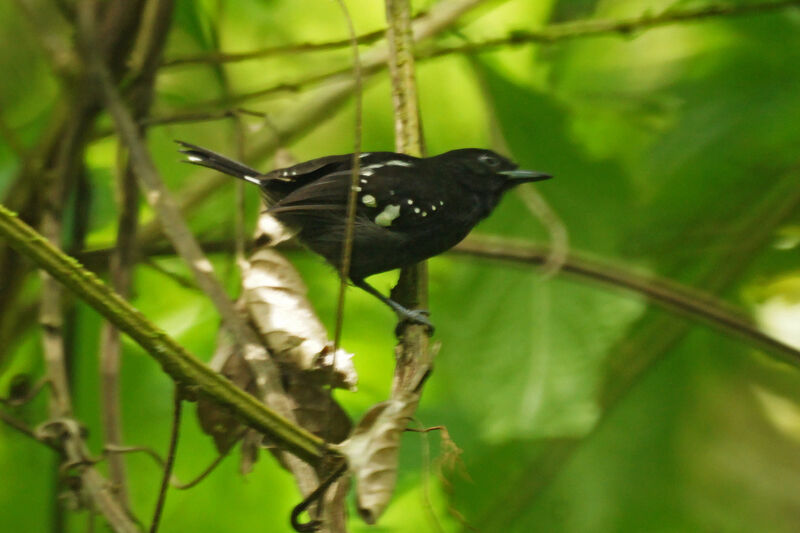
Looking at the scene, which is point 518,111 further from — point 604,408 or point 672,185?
point 604,408

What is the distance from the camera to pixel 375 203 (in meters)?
2.21

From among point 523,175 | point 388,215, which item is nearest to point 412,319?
point 388,215

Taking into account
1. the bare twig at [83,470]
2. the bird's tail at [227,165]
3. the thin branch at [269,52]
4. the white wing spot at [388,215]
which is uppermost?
the thin branch at [269,52]

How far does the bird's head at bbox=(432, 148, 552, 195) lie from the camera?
2316 millimetres

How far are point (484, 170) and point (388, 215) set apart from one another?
0.35m

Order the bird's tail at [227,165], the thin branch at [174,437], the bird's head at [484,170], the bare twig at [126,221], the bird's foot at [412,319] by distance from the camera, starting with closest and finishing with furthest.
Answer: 1. the thin branch at [174,437]
2. the bird's foot at [412,319]
3. the bare twig at [126,221]
4. the bird's tail at [227,165]
5. the bird's head at [484,170]

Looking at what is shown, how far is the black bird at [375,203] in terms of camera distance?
211 cm

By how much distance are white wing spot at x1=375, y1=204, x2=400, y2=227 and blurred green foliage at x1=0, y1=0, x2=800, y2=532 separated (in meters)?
0.23

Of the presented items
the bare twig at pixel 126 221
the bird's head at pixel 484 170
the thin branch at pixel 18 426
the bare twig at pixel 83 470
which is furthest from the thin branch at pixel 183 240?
the bird's head at pixel 484 170

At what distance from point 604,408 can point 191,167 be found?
61.4 inches

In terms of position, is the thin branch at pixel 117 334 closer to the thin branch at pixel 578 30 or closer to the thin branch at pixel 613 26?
the thin branch at pixel 578 30

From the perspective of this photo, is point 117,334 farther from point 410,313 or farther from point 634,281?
point 634,281

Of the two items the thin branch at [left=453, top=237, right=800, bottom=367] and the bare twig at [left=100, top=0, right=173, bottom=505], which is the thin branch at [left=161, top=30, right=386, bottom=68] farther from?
Result: the thin branch at [left=453, top=237, right=800, bottom=367]

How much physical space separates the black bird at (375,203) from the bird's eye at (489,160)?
0.06 metres
